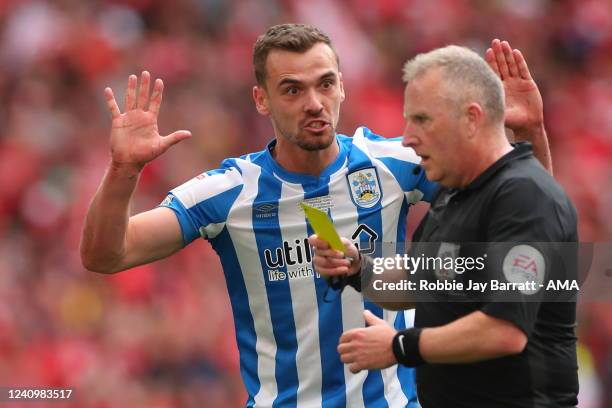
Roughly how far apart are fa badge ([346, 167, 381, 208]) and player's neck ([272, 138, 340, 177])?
0.40ft

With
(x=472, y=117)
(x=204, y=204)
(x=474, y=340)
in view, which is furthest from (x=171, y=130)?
(x=474, y=340)

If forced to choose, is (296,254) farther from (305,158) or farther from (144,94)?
(144,94)

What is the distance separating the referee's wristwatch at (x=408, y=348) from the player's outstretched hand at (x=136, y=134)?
1.42 metres

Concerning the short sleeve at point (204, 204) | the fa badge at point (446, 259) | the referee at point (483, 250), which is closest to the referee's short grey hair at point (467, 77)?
the referee at point (483, 250)

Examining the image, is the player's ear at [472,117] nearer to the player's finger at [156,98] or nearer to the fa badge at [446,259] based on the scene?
the fa badge at [446,259]

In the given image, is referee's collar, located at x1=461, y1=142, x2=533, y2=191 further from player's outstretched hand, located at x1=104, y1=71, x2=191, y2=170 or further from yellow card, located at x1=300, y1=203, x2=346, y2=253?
player's outstretched hand, located at x1=104, y1=71, x2=191, y2=170

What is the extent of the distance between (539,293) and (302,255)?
1.46 m

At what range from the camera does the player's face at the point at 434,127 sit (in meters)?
4.34

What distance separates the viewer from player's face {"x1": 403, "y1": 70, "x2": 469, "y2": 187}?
4.34m

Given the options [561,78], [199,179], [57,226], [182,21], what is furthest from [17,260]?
[561,78]

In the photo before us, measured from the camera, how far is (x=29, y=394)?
785 centimetres

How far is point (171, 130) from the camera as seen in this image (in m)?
10.8

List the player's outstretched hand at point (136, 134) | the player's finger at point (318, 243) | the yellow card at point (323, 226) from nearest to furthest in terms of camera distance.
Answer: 1. the yellow card at point (323, 226)
2. the player's finger at point (318, 243)
3. the player's outstretched hand at point (136, 134)

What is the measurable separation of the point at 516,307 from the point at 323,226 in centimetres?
78
